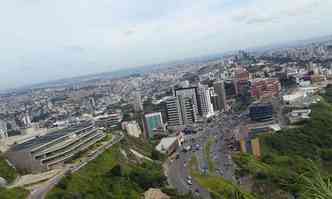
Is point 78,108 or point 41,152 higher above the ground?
point 41,152

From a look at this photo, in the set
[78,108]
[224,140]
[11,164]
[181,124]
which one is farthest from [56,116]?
[11,164]

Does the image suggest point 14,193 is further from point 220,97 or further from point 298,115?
point 220,97

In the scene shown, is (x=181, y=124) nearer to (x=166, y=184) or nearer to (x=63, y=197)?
(x=166, y=184)

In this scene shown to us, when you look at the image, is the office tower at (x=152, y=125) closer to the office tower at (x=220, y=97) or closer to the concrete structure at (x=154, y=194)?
the office tower at (x=220, y=97)

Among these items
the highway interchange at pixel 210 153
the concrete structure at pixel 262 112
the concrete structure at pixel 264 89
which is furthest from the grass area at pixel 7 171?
the concrete structure at pixel 264 89

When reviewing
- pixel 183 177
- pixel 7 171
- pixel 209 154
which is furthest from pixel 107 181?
pixel 209 154

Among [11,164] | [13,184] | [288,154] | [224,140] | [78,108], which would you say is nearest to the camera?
[13,184]
